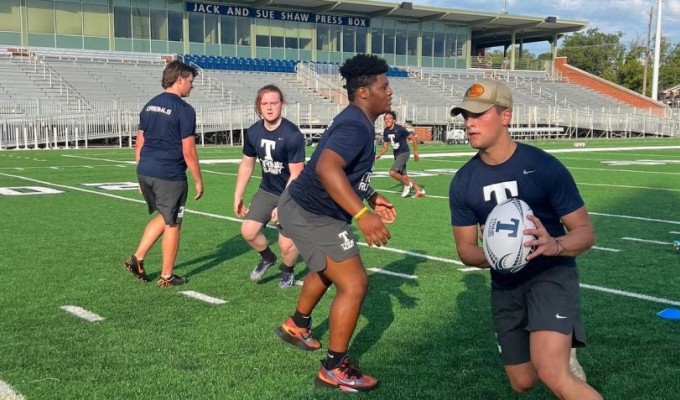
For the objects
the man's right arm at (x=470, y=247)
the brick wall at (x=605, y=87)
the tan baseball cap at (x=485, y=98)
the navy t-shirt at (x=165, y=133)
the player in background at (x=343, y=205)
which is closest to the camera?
the tan baseball cap at (x=485, y=98)

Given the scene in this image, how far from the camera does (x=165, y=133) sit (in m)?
7.02

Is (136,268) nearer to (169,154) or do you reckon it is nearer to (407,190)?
(169,154)

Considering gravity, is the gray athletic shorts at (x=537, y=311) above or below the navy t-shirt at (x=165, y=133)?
below

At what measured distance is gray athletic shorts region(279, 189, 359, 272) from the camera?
4.61 meters

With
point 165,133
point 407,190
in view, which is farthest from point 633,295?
point 407,190

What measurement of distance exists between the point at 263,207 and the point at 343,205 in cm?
314

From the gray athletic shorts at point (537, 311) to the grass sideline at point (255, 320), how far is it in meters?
0.74

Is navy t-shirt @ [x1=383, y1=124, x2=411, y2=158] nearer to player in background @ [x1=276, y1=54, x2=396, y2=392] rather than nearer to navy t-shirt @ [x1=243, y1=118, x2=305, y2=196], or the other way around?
navy t-shirt @ [x1=243, y1=118, x2=305, y2=196]

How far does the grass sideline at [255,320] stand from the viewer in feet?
14.8

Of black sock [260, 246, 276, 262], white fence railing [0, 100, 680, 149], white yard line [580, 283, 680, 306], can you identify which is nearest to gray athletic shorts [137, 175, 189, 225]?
black sock [260, 246, 276, 262]

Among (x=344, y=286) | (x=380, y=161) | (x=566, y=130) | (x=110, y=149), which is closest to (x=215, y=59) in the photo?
(x=110, y=149)

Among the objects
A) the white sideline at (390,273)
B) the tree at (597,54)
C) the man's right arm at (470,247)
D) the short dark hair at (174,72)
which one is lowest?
the white sideline at (390,273)

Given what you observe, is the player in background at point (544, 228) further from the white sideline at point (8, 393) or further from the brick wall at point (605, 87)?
the brick wall at point (605, 87)

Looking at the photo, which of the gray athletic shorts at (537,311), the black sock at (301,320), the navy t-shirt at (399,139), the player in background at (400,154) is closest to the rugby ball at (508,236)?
the gray athletic shorts at (537,311)
